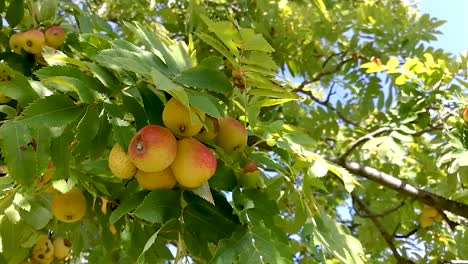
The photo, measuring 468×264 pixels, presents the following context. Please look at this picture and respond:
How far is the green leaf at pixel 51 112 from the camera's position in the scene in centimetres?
137

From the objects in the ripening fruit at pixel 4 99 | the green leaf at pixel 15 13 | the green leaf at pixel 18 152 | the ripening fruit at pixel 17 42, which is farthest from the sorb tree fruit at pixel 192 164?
the green leaf at pixel 15 13

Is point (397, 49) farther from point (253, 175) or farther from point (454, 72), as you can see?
point (253, 175)

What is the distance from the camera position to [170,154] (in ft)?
4.46

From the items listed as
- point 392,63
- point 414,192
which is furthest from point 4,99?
point 414,192

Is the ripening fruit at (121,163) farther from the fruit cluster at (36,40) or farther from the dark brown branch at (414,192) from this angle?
the dark brown branch at (414,192)

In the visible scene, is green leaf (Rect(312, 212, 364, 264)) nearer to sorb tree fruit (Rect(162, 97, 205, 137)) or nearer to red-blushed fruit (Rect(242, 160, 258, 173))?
red-blushed fruit (Rect(242, 160, 258, 173))

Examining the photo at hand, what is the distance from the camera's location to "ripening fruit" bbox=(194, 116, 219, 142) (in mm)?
1529

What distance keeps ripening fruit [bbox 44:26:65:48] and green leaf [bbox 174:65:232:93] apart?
1258 mm

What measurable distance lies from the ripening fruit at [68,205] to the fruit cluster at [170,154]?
16.9 inches

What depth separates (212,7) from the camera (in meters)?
3.87

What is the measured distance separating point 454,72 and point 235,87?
1.83 metres

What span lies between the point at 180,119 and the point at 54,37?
52.9 inches

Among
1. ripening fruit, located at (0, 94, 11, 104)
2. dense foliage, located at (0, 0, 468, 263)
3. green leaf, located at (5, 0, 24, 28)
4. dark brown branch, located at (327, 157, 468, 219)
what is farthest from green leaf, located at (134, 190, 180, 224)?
dark brown branch, located at (327, 157, 468, 219)

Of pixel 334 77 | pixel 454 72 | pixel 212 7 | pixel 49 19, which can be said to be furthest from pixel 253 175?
pixel 334 77
